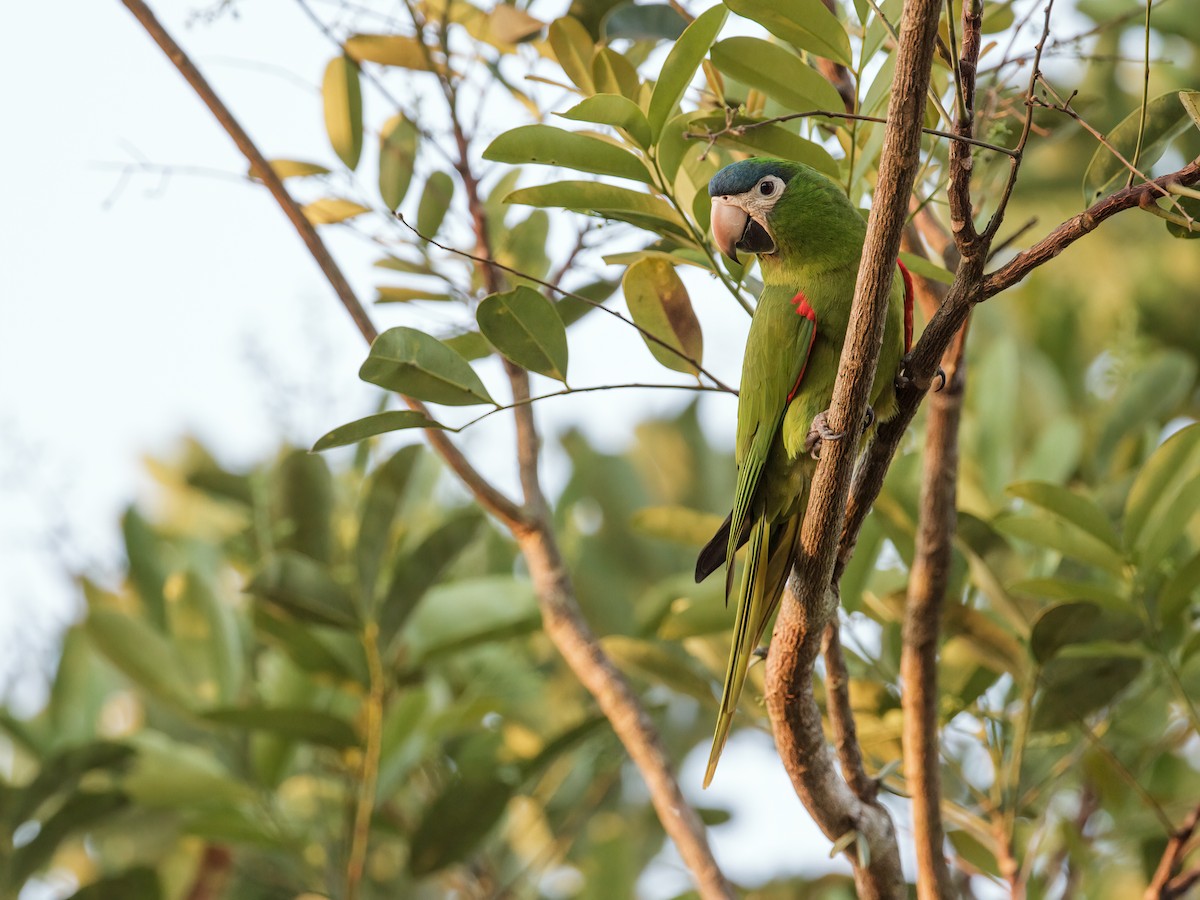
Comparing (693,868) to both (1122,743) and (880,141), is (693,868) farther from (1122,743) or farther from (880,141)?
(880,141)

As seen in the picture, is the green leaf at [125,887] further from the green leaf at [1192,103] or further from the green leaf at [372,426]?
the green leaf at [1192,103]

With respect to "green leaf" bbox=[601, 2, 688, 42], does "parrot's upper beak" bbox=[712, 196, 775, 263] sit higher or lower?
lower

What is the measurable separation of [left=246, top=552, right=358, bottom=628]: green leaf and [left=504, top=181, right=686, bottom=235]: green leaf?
0.97 m

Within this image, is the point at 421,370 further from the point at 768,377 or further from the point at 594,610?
the point at 594,610

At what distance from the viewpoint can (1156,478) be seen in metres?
2.00

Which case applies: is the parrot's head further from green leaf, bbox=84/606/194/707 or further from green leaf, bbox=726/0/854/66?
green leaf, bbox=84/606/194/707

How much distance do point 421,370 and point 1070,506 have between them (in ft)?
3.54

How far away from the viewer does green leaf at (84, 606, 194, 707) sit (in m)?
2.63

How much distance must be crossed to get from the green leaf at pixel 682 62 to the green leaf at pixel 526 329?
30 centimetres

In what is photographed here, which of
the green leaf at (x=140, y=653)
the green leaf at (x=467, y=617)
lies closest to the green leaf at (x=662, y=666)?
the green leaf at (x=467, y=617)

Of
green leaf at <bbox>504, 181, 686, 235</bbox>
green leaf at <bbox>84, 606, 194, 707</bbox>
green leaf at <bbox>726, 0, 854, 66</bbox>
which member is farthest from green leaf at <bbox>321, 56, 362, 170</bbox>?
green leaf at <bbox>84, 606, 194, 707</bbox>

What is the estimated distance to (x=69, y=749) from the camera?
2.58 m

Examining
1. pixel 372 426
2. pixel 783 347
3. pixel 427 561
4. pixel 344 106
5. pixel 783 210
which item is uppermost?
pixel 344 106

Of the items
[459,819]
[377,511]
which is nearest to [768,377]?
[377,511]
